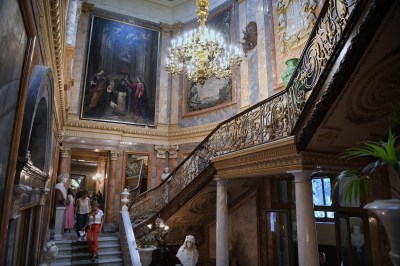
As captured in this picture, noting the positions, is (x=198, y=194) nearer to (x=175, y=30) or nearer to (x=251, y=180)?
(x=251, y=180)

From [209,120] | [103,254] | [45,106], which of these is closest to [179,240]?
[103,254]

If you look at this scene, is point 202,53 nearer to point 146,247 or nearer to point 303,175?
point 303,175

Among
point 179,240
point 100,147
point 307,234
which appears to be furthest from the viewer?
point 100,147

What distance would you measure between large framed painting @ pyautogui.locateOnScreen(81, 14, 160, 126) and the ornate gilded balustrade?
5712 millimetres

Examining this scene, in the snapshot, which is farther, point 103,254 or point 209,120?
point 209,120

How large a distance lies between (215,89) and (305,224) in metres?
8.58

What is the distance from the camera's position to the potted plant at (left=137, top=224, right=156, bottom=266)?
7215 mm

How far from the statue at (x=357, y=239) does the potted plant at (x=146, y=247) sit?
15.4ft

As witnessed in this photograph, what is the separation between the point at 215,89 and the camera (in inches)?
484

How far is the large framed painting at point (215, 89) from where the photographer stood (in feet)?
38.8

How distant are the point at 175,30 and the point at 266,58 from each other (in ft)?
20.4

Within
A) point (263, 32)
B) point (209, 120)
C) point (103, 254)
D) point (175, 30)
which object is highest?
point (175, 30)

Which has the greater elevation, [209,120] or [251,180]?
[209,120]

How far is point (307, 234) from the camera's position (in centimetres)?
441
